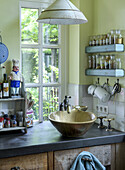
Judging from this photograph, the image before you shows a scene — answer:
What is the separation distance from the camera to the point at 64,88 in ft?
11.5

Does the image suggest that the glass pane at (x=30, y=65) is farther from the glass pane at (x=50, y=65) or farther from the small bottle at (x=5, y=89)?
the small bottle at (x=5, y=89)

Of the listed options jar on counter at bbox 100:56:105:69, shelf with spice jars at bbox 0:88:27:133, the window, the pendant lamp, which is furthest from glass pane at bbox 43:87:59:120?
the pendant lamp

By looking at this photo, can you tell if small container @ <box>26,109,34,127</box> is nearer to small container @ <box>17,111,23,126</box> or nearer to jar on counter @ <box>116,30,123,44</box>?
small container @ <box>17,111,23,126</box>

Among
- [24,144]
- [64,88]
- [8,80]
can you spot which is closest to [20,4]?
[8,80]

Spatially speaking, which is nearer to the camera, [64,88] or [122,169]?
[122,169]

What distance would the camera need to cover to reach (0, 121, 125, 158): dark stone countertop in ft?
7.70

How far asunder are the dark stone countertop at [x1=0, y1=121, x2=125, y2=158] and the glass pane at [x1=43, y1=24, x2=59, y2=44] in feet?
3.73

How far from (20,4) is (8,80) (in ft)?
2.96

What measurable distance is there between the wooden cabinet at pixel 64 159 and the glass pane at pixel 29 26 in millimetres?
1449

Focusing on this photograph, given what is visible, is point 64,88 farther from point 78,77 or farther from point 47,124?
point 47,124

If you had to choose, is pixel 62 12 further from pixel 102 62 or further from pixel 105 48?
pixel 102 62

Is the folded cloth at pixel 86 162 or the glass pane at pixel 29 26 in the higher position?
the glass pane at pixel 29 26

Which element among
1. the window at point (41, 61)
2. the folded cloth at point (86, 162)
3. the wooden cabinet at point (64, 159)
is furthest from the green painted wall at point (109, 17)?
the folded cloth at point (86, 162)

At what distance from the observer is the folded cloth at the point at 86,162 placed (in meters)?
2.47
